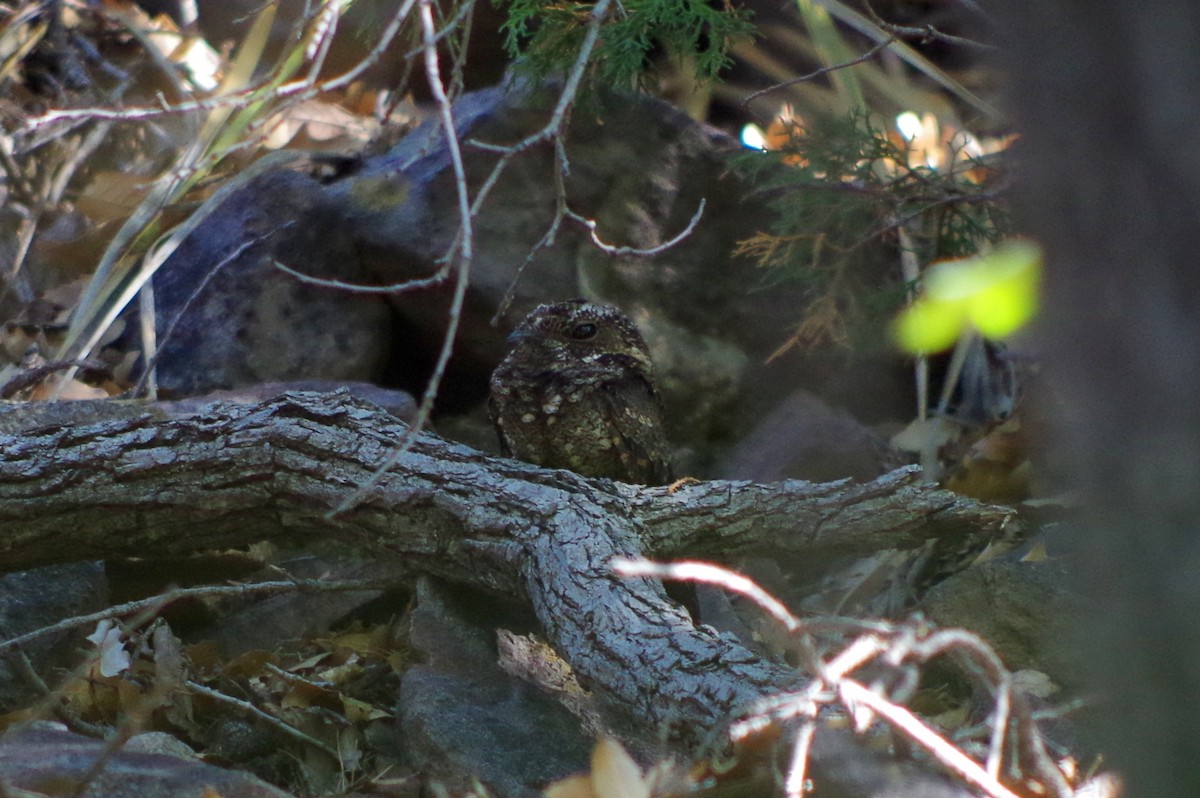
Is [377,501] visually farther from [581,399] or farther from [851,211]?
[851,211]

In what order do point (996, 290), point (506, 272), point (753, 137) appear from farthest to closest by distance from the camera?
1. point (753, 137)
2. point (506, 272)
3. point (996, 290)

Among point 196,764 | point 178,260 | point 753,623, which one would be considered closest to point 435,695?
point 196,764

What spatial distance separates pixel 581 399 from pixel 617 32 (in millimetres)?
1505

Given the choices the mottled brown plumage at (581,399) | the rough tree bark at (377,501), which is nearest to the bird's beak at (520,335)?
the mottled brown plumage at (581,399)

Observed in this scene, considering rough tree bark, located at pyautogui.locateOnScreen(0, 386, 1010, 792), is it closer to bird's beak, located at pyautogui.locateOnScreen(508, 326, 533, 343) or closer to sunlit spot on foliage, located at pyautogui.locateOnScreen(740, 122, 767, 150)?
bird's beak, located at pyautogui.locateOnScreen(508, 326, 533, 343)

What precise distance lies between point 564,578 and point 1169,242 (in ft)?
7.00

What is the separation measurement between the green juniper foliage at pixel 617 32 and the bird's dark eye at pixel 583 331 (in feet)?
3.52

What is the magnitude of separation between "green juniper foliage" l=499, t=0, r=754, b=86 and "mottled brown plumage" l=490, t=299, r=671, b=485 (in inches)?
42.0

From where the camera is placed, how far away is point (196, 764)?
242cm

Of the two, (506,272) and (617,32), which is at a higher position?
(617,32)

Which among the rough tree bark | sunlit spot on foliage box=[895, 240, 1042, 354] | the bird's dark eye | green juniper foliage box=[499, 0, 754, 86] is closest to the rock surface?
green juniper foliage box=[499, 0, 754, 86]

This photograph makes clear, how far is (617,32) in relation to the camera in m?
4.24

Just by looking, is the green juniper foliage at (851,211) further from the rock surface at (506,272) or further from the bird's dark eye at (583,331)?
the bird's dark eye at (583,331)

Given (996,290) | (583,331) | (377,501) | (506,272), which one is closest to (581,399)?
(583,331)
